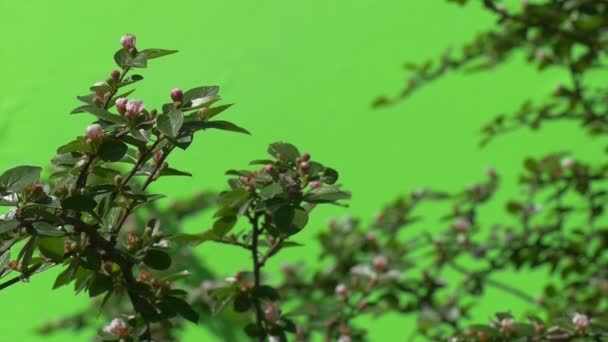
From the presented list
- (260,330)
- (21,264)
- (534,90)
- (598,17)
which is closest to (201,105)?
(21,264)

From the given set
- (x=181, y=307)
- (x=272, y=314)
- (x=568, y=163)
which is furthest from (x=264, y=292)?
(x=568, y=163)

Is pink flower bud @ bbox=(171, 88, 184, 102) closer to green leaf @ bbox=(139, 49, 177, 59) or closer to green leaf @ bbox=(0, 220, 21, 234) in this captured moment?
green leaf @ bbox=(139, 49, 177, 59)

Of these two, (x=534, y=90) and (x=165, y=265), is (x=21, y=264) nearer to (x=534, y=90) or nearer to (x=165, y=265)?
(x=165, y=265)

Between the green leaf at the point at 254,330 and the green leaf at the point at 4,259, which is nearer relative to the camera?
the green leaf at the point at 4,259

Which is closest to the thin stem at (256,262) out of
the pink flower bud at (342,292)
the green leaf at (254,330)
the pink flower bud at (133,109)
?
the green leaf at (254,330)

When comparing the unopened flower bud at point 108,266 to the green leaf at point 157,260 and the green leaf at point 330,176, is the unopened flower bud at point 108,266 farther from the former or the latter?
the green leaf at point 330,176
